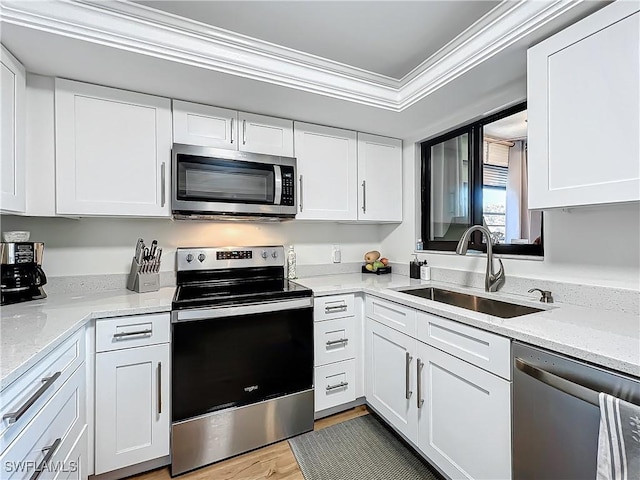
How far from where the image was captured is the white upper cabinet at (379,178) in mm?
2531

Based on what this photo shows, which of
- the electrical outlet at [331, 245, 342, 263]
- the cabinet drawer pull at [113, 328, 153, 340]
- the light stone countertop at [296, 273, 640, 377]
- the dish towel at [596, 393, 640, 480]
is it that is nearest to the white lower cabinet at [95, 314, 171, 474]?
the cabinet drawer pull at [113, 328, 153, 340]

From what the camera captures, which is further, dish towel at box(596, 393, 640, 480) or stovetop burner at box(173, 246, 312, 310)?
stovetop burner at box(173, 246, 312, 310)

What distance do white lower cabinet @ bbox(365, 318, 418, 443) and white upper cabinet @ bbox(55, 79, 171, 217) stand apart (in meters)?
1.55

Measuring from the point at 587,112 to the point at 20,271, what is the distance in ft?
8.77

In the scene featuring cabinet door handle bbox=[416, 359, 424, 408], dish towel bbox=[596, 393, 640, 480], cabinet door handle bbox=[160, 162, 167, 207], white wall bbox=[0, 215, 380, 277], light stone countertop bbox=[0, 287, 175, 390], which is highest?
cabinet door handle bbox=[160, 162, 167, 207]

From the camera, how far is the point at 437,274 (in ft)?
7.62

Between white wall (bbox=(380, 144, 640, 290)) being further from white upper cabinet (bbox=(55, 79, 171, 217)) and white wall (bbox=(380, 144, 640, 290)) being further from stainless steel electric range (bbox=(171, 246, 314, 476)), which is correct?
white upper cabinet (bbox=(55, 79, 171, 217))

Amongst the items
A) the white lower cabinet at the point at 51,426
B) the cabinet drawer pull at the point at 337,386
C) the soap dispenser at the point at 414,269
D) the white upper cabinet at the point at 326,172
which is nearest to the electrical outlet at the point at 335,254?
the white upper cabinet at the point at 326,172

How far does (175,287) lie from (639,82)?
2.48 metres

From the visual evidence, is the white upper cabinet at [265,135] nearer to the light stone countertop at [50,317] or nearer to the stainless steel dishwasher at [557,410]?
the light stone countertop at [50,317]

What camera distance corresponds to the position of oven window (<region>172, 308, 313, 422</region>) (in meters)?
1.60

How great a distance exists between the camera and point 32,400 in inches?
34.8

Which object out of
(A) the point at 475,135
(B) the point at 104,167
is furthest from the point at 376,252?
(B) the point at 104,167

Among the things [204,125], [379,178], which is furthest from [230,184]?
[379,178]
